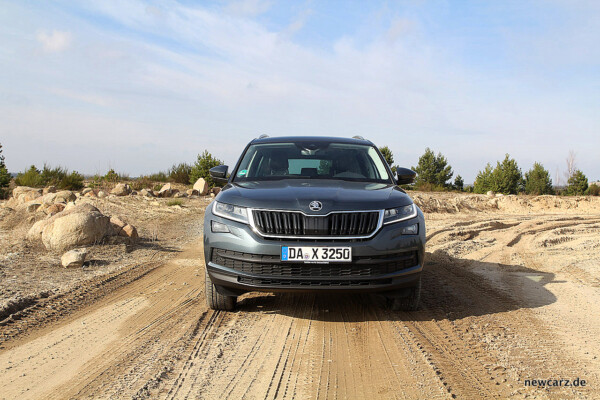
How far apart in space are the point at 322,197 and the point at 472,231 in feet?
29.8

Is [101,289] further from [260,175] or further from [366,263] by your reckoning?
[366,263]

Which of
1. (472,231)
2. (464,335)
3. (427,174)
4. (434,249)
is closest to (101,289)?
(464,335)

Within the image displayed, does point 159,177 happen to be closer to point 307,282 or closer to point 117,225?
point 117,225

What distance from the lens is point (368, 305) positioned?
509cm

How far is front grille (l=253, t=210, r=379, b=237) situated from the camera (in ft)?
13.8

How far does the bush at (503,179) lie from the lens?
42875mm

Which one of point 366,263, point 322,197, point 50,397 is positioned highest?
point 322,197

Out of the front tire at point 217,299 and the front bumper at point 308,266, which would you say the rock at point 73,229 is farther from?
the front bumper at point 308,266

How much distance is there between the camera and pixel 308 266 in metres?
4.16

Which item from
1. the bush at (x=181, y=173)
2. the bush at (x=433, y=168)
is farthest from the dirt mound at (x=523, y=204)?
the bush at (x=433, y=168)

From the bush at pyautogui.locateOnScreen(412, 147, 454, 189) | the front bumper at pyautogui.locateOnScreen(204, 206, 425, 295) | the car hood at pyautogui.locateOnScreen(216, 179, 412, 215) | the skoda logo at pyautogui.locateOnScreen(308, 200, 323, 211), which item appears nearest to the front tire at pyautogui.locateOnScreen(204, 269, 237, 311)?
the front bumper at pyautogui.locateOnScreen(204, 206, 425, 295)

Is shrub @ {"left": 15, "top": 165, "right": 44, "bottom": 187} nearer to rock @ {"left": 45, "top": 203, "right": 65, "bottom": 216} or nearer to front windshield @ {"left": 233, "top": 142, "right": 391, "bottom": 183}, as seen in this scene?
rock @ {"left": 45, "top": 203, "right": 65, "bottom": 216}

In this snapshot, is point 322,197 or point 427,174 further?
point 427,174

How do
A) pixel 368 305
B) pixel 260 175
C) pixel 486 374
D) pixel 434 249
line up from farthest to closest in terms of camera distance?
pixel 434 249
pixel 260 175
pixel 368 305
pixel 486 374
